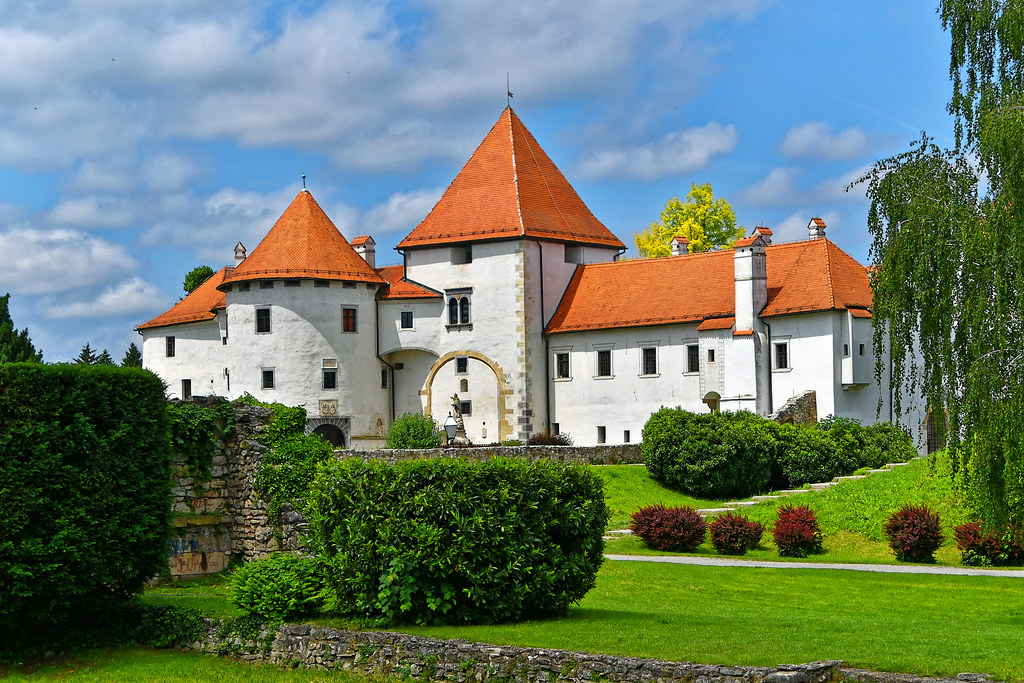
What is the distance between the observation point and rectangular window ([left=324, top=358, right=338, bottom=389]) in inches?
2104

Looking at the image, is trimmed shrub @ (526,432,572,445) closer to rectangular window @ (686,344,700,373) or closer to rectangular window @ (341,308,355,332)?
rectangular window @ (686,344,700,373)

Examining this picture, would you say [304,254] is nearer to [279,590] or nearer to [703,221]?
[703,221]

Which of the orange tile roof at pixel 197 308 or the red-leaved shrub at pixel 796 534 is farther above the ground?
the orange tile roof at pixel 197 308

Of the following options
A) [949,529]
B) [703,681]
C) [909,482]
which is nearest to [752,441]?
[909,482]

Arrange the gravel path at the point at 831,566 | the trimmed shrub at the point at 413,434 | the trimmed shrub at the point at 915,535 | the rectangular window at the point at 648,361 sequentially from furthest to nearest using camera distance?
the rectangular window at the point at 648,361 < the trimmed shrub at the point at 413,434 < the trimmed shrub at the point at 915,535 < the gravel path at the point at 831,566

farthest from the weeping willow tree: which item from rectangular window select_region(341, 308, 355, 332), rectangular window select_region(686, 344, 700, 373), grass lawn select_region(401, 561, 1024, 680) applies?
rectangular window select_region(341, 308, 355, 332)

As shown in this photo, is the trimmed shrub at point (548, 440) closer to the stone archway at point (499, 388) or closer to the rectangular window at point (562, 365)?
the stone archway at point (499, 388)

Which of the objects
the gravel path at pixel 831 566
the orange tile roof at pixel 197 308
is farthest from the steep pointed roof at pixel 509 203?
the gravel path at pixel 831 566

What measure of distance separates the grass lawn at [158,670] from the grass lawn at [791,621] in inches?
61.0

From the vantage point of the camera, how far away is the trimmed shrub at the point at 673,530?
93.9 ft

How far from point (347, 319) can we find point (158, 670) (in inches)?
1570

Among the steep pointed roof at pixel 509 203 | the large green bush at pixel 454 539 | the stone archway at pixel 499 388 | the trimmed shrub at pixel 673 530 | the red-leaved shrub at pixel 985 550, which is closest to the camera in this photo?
the large green bush at pixel 454 539

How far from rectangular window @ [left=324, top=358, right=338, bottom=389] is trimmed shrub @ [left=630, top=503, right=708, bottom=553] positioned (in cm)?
2668

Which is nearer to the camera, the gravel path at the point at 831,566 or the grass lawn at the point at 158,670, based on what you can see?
the grass lawn at the point at 158,670
